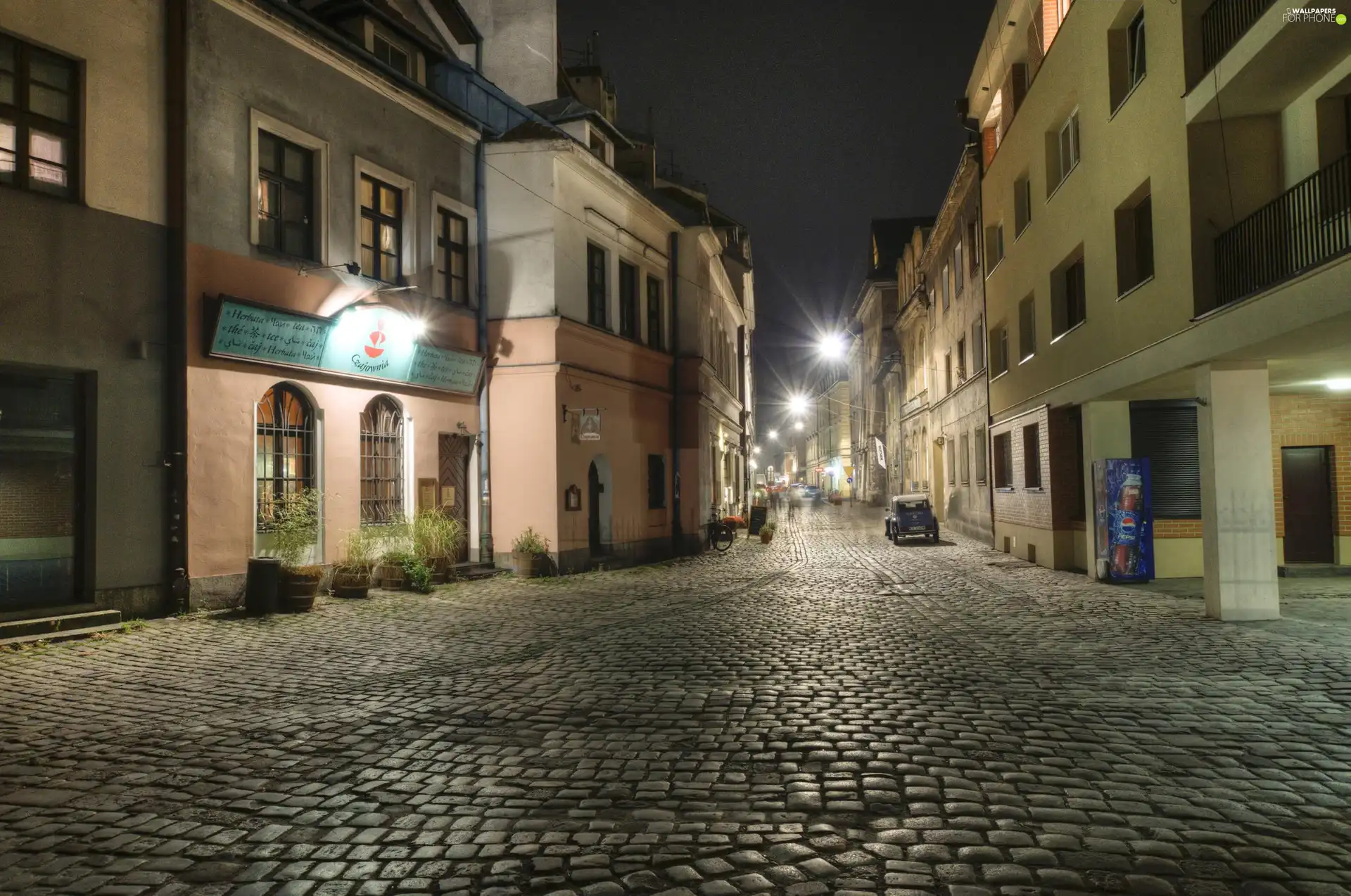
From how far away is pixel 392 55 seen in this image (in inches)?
699

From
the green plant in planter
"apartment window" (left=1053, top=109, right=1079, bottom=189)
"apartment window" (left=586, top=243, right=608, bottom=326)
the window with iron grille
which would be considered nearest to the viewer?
the window with iron grille

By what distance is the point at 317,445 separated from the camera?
14617 millimetres

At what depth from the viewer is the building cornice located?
13.2 metres

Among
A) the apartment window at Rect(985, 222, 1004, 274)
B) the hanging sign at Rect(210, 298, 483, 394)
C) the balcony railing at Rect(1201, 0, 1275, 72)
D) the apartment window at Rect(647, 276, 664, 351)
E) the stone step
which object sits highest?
the apartment window at Rect(985, 222, 1004, 274)

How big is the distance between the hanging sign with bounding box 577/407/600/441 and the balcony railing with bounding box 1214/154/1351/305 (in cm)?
1150

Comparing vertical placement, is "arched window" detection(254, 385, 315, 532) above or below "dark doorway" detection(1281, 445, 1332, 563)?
above

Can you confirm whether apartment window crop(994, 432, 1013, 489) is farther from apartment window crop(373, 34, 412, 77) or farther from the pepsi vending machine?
apartment window crop(373, 34, 412, 77)

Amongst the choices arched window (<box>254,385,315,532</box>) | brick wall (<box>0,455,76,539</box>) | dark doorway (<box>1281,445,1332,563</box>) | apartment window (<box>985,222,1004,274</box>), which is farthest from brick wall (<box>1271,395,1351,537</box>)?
brick wall (<box>0,455,76,539</box>)

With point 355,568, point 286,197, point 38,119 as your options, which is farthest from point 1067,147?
point 38,119

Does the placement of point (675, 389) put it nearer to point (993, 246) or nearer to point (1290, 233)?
point (993, 246)

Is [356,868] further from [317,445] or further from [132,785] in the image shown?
[317,445]

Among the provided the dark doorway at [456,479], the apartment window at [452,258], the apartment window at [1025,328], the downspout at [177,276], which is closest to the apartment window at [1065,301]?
the apartment window at [1025,328]

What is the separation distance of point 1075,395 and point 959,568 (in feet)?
14.8

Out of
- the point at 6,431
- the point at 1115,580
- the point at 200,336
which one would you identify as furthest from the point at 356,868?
the point at 1115,580
